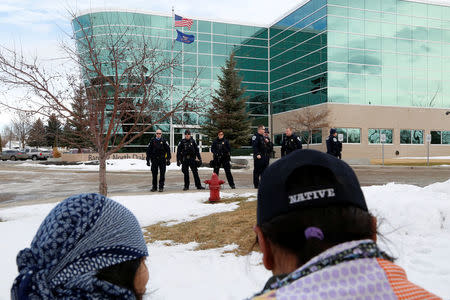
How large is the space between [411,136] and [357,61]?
33.4ft

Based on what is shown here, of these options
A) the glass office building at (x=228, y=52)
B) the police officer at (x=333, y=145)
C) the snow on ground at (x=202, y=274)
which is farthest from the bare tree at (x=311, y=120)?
the snow on ground at (x=202, y=274)

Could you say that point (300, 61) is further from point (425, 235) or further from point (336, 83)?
point (425, 235)

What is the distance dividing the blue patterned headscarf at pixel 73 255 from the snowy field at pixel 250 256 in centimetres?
144

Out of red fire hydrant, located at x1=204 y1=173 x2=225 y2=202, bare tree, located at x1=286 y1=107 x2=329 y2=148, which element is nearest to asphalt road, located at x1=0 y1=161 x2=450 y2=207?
red fire hydrant, located at x1=204 y1=173 x2=225 y2=202

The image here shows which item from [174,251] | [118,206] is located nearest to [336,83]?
[174,251]

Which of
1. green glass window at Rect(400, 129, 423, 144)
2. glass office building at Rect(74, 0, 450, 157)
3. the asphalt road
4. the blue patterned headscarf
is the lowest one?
the asphalt road

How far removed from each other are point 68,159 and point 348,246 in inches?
1667

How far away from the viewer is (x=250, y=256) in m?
4.62

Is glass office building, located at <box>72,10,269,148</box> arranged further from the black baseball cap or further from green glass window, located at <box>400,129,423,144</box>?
the black baseball cap

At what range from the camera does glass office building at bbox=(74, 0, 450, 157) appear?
37281 millimetres

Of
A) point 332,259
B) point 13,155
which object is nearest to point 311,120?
point 332,259

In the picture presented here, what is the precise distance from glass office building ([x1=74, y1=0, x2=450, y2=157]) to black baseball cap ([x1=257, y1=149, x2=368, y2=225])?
3514 centimetres

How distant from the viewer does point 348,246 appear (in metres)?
0.91

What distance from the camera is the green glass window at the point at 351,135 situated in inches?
1477
